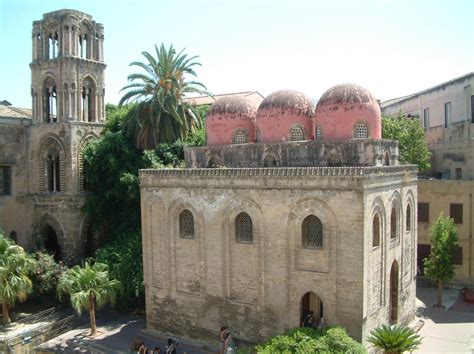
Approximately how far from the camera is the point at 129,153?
24.3 meters

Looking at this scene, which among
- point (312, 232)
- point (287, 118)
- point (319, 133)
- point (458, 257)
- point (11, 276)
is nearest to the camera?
point (312, 232)

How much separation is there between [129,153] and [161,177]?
640 centimetres

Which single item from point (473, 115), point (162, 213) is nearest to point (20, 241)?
point (162, 213)

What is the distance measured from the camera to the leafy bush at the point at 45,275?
2209 cm

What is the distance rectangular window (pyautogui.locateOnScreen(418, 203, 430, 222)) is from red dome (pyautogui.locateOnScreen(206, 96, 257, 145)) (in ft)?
36.9

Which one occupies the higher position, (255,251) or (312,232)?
(312,232)

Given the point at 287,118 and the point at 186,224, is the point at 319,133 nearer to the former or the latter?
the point at 287,118

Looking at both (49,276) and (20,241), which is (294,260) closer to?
(49,276)

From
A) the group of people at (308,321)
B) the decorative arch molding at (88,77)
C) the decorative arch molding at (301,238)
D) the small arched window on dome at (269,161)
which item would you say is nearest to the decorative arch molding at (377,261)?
the decorative arch molding at (301,238)

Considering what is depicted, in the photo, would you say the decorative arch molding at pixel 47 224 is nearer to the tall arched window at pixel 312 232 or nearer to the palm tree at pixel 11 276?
the palm tree at pixel 11 276

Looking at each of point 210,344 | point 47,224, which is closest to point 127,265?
point 210,344

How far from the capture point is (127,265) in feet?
68.4

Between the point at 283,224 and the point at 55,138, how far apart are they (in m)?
14.6

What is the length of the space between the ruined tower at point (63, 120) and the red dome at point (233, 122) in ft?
28.4
